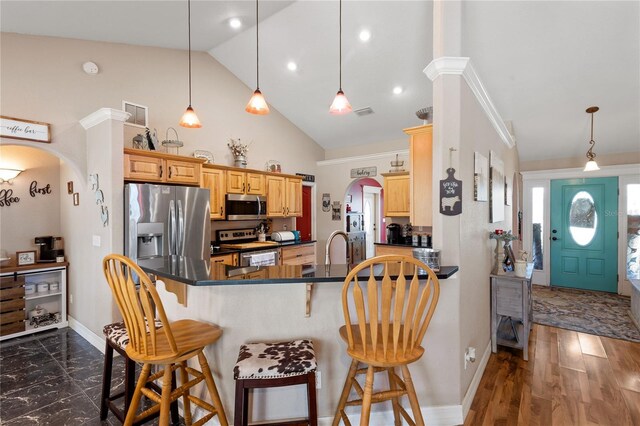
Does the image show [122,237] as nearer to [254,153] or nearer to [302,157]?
[254,153]

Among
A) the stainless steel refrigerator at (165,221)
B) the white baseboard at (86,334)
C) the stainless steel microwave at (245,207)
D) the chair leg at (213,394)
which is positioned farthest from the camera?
the stainless steel microwave at (245,207)

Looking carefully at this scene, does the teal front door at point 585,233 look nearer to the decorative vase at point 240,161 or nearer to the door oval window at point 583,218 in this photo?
the door oval window at point 583,218

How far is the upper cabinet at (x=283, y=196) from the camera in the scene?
5.45 m

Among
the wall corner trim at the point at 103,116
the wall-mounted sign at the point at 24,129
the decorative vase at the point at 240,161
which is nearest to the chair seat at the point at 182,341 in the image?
the wall corner trim at the point at 103,116

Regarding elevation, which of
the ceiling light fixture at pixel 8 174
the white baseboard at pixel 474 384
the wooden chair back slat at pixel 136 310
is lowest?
the white baseboard at pixel 474 384

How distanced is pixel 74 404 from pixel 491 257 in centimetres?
392

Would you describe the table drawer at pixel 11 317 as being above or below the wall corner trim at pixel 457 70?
below

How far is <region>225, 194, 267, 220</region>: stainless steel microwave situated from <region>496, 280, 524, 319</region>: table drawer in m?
3.50

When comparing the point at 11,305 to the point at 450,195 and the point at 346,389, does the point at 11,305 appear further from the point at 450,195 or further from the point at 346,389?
the point at 450,195

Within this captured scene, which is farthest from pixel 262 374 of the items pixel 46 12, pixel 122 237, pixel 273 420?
pixel 46 12

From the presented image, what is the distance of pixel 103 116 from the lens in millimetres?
3133

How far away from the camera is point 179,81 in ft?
14.5

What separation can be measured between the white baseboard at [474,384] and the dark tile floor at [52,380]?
7.78ft

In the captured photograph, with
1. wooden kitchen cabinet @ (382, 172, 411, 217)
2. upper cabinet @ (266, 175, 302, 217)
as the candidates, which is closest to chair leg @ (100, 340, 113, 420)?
upper cabinet @ (266, 175, 302, 217)
